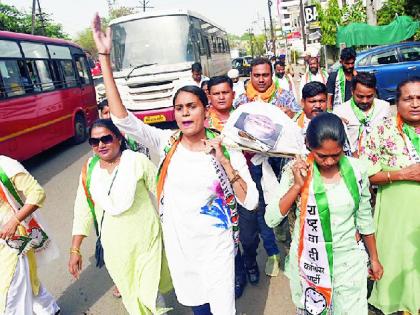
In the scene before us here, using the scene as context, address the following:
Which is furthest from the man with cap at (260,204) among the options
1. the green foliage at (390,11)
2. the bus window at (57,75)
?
the green foliage at (390,11)

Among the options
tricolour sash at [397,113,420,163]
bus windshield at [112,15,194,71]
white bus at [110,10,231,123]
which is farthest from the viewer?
bus windshield at [112,15,194,71]

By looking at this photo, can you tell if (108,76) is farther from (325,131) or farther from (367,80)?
(367,80)

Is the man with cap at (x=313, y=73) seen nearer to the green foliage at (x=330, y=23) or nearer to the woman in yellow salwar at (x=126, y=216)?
the woman in yellow salwar at (x=126, y=216)

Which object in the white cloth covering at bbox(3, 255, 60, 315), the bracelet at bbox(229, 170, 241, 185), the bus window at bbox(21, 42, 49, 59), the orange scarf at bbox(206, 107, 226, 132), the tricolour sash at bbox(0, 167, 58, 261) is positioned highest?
the bus window at bbox(21, 42, 49, 59)

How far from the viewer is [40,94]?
28.3 ft

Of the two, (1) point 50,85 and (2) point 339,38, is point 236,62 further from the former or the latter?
(1) point 50,85

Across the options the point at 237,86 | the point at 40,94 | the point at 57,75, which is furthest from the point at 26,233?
the point at 57,75

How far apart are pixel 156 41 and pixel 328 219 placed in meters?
9.07

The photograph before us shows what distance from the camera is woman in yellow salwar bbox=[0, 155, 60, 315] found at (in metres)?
2.50

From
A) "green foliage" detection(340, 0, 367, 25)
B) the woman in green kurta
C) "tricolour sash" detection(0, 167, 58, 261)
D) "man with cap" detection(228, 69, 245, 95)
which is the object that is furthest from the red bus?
"green foliage" detection(340, 0, 367, 25)

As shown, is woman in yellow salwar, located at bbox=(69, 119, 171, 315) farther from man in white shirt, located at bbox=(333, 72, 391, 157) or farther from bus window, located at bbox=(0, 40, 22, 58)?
bus window, located at bbox=(0, 40, 22, 58)

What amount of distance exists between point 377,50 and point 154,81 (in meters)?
5.98

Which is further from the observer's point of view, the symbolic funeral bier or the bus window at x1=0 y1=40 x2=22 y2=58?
the bus window at x1=0 y1=40 x2=22 y2=58

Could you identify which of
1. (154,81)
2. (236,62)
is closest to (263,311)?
(154,81)
